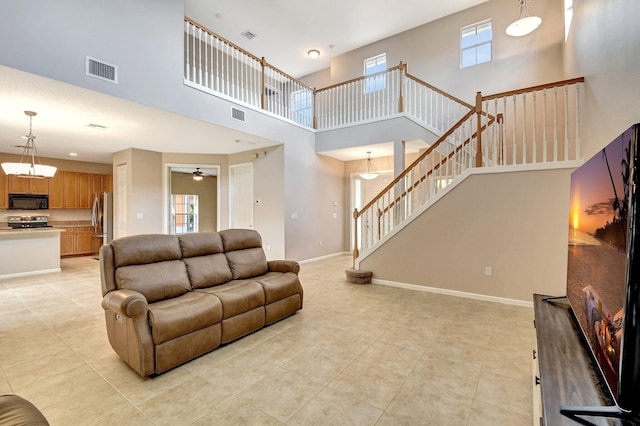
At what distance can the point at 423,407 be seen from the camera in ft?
6.08

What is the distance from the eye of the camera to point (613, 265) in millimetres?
1119

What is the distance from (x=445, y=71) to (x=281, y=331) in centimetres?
653

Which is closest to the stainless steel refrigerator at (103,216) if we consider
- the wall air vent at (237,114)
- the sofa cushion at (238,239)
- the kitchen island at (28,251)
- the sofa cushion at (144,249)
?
the kitchen island at (28,251)

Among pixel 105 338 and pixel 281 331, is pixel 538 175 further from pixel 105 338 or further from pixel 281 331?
pixel 105 338

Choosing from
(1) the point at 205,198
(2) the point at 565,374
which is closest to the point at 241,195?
(1) the point at 205,198

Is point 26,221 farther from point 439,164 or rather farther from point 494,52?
point 494,52

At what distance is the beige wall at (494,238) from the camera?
3568 millimetres

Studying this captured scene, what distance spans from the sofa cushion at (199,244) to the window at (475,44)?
638 centimetres

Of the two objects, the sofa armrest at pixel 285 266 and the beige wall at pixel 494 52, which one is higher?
the beige wall at pixel 494 52

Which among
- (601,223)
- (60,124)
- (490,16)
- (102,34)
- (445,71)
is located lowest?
(601,223)

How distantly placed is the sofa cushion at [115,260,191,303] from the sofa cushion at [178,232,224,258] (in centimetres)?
17

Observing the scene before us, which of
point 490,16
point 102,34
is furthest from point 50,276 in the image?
point 490,16

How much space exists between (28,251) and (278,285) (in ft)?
18.4

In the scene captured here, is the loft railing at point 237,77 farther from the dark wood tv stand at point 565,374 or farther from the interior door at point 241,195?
the dark wood tv stand at point 565,374
